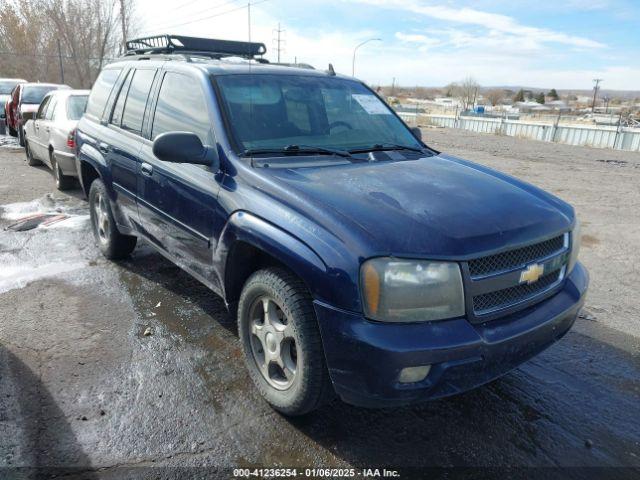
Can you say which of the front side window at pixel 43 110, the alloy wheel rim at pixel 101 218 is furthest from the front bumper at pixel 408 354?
the front side window at pixel 43 110

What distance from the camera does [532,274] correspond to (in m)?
2.57

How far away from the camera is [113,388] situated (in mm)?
3057

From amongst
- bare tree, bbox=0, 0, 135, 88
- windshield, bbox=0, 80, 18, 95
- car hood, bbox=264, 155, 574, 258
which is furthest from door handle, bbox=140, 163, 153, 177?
bare tree, bbox=0, 0, 135, 88

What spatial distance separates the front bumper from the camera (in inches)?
85.1

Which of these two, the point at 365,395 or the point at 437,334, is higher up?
the point at 437,334

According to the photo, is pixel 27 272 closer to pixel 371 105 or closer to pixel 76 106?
pixel 371 105

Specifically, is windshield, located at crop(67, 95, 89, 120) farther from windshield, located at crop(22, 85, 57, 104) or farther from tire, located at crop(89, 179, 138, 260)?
windshield, located at crop(22, 85, 57, 104)

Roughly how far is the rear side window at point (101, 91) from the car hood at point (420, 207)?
278 centimetres

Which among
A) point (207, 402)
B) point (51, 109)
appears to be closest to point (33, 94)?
point (51, 109)

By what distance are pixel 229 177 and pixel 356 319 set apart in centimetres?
126

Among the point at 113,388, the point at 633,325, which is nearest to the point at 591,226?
the point at 633,325

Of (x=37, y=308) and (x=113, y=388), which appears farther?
(x=37, y=308)

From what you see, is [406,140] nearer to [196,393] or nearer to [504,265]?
[504,265]

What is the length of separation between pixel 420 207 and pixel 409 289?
513 mm
